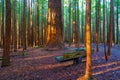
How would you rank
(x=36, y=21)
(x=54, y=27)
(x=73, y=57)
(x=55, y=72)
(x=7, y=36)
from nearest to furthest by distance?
(x=55, y=72), (x=73, y=57), (x=7, y=36), (x=54, y=27), (x=36, y=21)

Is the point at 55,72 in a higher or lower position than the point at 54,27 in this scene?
lower

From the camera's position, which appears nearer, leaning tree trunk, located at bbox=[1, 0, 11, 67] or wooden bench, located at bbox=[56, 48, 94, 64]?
wooden bench, located at bbox=[56, 48, 94, 64]

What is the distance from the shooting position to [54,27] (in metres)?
17.1

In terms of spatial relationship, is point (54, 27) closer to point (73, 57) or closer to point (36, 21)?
point (73, 57)

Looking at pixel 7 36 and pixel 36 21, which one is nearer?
pixel 7 36

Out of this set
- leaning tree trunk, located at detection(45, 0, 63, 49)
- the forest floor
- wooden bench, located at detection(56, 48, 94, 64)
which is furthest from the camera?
leaning tree trunk, located at detection(45, 0, 63, 49)

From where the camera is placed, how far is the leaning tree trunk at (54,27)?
16.9m

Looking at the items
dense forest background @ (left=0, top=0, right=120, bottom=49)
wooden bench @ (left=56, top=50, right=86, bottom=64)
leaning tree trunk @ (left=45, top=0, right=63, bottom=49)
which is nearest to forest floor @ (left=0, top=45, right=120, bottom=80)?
wooden bench @ (left=56, top=50, right=86, bottom=64)

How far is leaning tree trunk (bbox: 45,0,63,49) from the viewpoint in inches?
667

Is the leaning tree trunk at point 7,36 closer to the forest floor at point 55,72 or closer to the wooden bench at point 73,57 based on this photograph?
the forest floor at point 55,72

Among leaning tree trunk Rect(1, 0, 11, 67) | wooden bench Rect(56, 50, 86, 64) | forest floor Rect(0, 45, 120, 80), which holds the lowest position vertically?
forest floor Rect(0, 45, 120, 80)

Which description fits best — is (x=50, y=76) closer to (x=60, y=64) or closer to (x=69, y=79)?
(x=69, y=79)

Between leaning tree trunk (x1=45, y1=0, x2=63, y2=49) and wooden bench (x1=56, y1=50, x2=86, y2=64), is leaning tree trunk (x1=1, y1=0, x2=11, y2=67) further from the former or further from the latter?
leaning tree trunk (x1=45, y1=0, x2=63, y2=49)

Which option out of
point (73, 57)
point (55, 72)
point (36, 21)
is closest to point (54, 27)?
point (73, 57)
